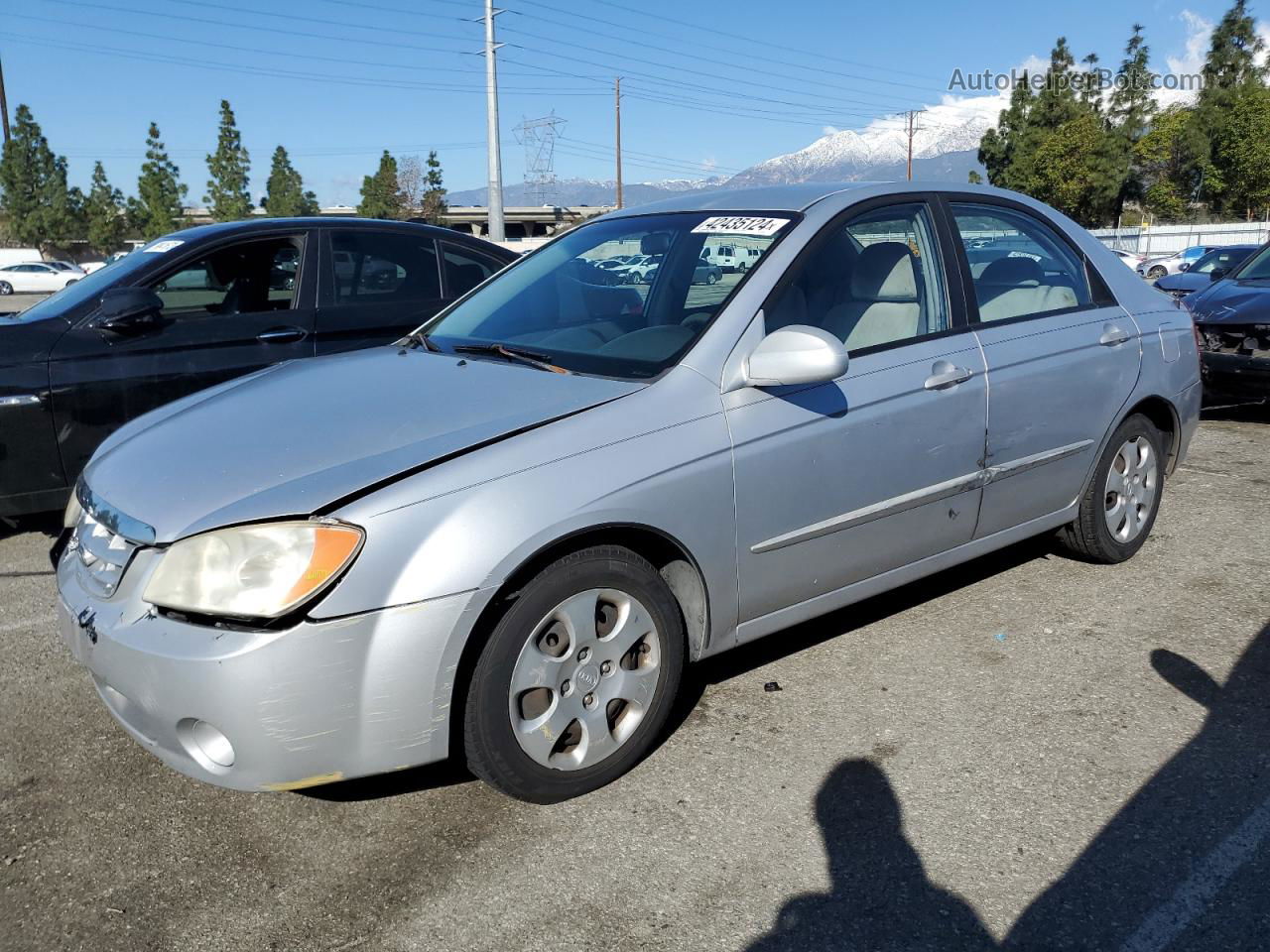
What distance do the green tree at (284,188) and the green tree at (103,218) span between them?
12856 millimetres

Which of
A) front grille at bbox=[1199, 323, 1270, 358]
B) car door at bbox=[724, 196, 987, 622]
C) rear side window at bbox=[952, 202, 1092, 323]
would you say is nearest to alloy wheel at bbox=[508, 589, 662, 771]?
car door at bbox=[724, 196, 987, 622]

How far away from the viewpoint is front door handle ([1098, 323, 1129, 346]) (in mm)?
4273

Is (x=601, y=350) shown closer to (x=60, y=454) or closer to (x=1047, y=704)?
(x=1047, y=704)

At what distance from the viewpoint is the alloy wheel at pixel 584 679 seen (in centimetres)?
268

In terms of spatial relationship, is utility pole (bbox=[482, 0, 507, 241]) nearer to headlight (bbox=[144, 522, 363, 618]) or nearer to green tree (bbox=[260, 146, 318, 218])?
headlight (bbox=[144, 522, 363, 618])

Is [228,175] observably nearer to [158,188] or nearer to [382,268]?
[158,188]

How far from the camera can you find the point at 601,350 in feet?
10.9

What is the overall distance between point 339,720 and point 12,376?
340 centimetres

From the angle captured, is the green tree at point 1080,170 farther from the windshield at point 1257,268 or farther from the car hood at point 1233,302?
the car hood at point 1233,302

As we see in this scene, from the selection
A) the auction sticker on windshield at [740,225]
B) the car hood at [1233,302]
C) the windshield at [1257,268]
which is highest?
the auction sticker on windshield at [740,225]

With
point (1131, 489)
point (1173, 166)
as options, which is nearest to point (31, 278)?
point (1131, 489)

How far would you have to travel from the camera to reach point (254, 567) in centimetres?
238

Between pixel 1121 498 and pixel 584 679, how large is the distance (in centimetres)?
294

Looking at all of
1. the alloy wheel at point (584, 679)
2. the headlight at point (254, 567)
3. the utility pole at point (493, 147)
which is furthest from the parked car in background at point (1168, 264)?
the headlight at point (254, 567)
